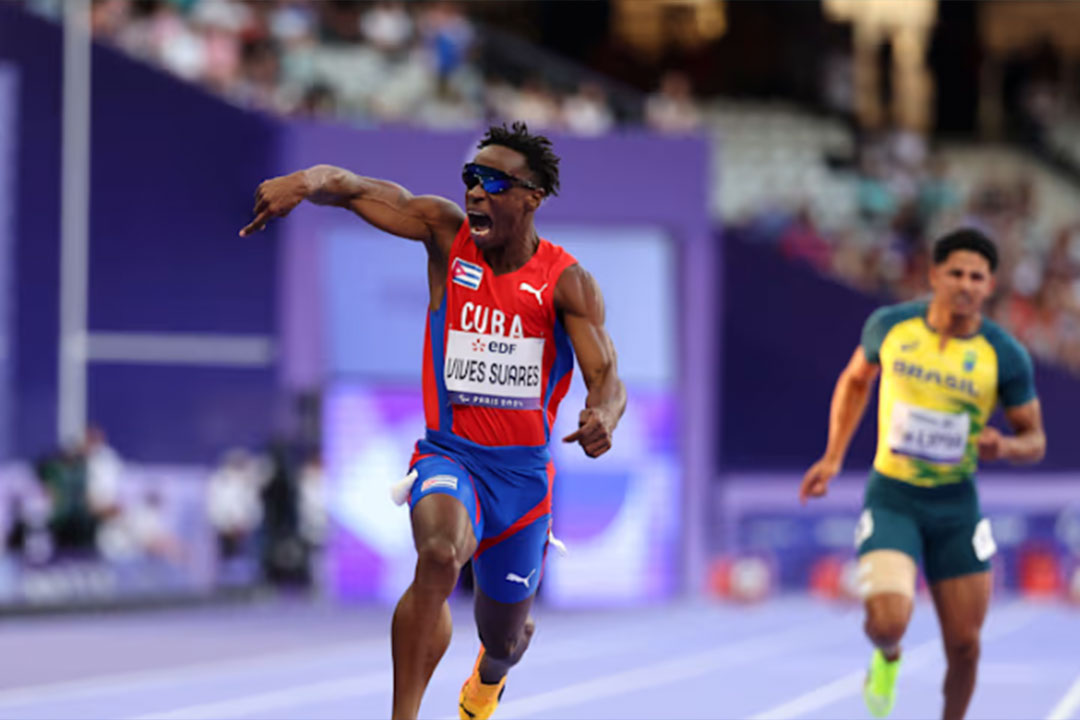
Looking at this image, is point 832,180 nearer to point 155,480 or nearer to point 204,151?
point 204,151

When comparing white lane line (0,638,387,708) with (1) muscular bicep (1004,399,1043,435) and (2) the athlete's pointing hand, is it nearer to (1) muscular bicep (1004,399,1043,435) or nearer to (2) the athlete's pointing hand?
(2) the athlete's pointing hand

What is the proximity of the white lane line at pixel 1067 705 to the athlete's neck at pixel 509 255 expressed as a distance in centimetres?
462

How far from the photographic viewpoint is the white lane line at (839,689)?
33.7ft

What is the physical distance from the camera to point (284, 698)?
10.8 metres

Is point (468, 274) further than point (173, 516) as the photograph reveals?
No

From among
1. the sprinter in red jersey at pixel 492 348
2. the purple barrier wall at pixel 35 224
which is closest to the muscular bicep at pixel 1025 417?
the sprinter in red jersey at pixel 492 348

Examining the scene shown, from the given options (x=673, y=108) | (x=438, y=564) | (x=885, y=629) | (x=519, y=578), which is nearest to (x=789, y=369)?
(x=673, y=108)

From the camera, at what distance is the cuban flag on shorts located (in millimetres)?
6984

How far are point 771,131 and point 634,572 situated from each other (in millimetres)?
10312

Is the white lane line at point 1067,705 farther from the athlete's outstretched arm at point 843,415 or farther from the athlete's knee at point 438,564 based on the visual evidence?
the athlete's knee at point 438,564

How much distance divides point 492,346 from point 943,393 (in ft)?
8.08

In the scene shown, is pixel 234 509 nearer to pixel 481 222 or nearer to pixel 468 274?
pixel 468 274

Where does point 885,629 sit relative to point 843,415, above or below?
below

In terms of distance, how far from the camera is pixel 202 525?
18922 millimetres
